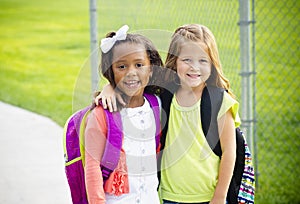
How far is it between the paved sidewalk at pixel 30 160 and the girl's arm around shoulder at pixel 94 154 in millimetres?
2042

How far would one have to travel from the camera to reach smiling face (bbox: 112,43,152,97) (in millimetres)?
2814

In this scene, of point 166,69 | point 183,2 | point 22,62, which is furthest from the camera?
point 22,62

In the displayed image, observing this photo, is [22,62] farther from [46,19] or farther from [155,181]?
[155,181]

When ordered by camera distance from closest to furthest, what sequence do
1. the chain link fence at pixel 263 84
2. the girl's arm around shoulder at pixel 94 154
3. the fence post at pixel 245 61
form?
1. the girl's arm around shoulder at pixel 94 154
2. the fence post at pixel 245 61
3. the chain link fence at pixel 263 84

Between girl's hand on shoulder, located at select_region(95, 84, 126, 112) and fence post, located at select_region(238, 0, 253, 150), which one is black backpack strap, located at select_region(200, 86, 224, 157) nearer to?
girl's hand on shoulder, located at select_region(95, 84, 126, 112)

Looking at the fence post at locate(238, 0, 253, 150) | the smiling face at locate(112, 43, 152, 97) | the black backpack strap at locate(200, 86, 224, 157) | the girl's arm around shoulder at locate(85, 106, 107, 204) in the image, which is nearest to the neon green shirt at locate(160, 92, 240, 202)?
the black backpack strap at locate(200, 86, 224, 157)

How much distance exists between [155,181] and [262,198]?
2.12 metres

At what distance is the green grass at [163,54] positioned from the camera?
5496mm

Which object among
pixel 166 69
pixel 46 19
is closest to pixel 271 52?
pixel 166 69

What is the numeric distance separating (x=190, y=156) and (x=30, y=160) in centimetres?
313

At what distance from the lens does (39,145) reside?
6211 millimetres

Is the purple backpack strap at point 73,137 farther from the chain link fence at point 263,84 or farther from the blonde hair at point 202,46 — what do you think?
the blonde hair at point 202,46

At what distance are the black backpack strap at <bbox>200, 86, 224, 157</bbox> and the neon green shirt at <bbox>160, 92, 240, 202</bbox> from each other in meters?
0.02

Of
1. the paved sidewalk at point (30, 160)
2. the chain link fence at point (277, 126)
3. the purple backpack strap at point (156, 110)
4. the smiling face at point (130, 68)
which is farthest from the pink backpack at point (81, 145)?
the chain link fence at point (277, 126)
